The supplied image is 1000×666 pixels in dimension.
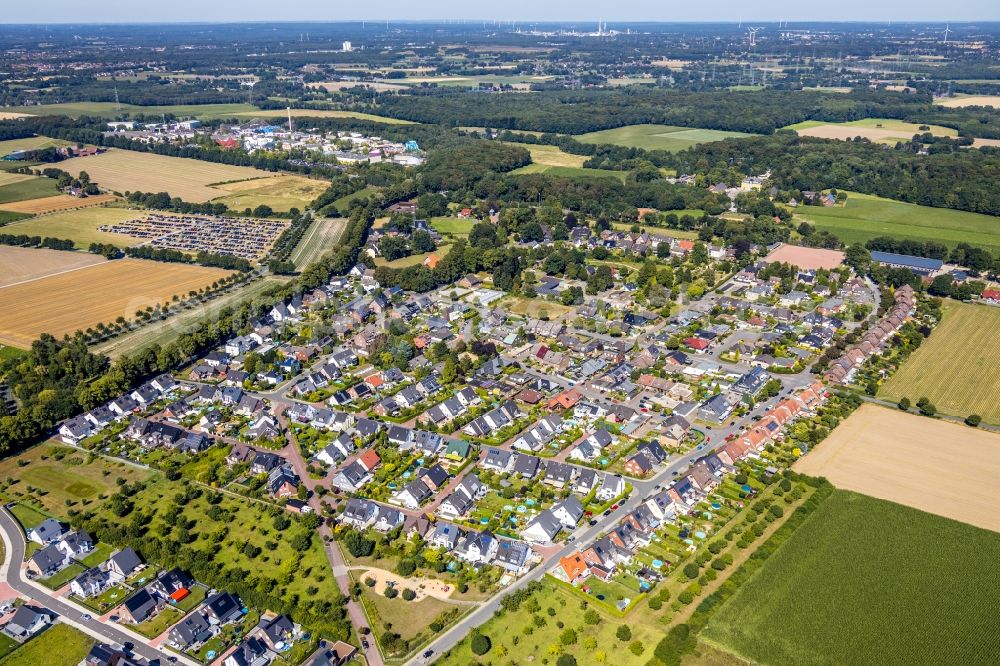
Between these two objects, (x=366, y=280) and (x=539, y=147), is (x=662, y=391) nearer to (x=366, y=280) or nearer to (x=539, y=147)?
(x=366, y=280)

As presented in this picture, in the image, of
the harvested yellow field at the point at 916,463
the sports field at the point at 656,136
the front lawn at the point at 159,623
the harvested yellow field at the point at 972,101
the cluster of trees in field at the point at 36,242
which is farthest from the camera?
the harvested yellow field at the point at 972,101

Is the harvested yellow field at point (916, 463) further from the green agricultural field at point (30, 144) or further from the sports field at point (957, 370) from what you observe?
the green agricultural field at point (30, 144)

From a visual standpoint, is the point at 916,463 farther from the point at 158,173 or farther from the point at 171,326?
the point at 158,173

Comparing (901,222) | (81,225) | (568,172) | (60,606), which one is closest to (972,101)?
(901,222)

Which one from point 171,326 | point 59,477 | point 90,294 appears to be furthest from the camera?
point 90,294

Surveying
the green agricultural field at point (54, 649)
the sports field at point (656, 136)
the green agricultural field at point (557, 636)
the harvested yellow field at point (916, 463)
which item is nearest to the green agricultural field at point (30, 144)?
the sports field at point (656, 136)

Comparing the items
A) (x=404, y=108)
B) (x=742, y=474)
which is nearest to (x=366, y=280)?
(x=742, y=474)

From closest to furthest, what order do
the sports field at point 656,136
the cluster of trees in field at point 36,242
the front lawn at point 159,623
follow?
the front lawn at point 159,623 < the cluster of trees in field at point 36,242 < the sports field at point 656,136
